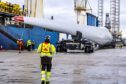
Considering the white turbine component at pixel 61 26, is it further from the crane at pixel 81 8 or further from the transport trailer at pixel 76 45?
the crane at pixel 81 8

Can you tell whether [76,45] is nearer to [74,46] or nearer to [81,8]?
[74,46]

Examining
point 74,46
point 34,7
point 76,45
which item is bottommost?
point 74,46

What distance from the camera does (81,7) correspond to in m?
119

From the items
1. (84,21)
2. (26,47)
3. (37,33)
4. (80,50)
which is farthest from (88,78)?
(84,21)

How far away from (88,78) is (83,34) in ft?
115

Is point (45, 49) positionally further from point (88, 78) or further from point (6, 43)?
point (6, 43)

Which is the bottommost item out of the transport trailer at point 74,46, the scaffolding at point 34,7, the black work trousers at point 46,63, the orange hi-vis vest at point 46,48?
the transport trailer at point 74,46

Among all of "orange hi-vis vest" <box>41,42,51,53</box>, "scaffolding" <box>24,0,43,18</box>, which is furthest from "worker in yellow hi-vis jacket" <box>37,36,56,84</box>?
"scaffolding" <box>24,0,43,18</box>

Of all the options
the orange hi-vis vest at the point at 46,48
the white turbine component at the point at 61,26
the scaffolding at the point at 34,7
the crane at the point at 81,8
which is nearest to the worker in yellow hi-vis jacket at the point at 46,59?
the orange hi-vis vest at the point at 46,48

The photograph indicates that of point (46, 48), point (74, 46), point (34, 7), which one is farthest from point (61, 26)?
point (46, 48)

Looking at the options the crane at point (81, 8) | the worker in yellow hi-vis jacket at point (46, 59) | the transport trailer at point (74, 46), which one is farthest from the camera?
the crane at point (81, 8)

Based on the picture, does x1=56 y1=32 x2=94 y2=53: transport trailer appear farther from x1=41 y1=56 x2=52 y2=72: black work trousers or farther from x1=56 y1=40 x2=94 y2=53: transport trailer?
x1=41 y1=56 x2=52 y2=72: black work trousers

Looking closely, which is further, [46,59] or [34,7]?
[34,7]

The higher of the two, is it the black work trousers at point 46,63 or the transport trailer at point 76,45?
the black work trousers at point 46,63
